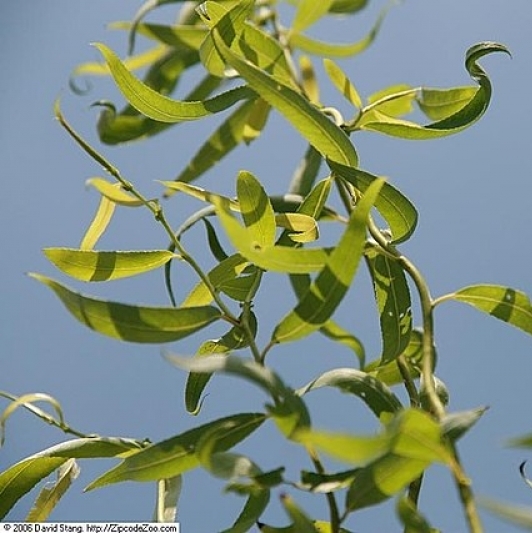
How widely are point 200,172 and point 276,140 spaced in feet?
2.57

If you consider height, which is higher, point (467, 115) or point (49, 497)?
point (467, 115)

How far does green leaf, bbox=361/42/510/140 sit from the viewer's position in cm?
31

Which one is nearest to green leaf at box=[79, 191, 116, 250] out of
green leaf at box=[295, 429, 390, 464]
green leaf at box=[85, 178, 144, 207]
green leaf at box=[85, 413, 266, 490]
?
green leaf at box=[85, 178, 144, 207]

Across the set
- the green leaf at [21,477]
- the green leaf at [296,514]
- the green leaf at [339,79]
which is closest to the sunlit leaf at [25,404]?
the green leaf at [21,477]

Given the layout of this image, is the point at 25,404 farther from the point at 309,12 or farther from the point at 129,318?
the point at 309,12

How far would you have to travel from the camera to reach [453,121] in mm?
338

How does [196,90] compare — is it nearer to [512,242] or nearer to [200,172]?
[200,172]

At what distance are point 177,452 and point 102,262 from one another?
9 centimetres

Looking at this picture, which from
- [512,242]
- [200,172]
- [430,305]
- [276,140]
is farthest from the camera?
[276,140]

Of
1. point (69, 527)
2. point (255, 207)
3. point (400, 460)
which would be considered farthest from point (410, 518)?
point (69, 527)

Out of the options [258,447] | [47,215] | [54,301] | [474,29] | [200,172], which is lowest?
[258,447]

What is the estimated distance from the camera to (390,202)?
32cm

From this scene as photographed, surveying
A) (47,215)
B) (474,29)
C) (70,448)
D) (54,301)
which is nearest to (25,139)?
(47,215)

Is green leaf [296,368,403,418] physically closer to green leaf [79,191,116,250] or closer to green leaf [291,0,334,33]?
green leaf [79,191,116,250]
